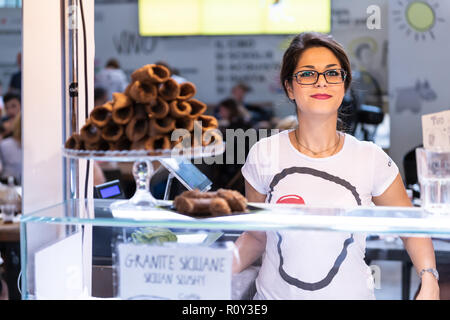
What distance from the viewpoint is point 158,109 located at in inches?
47.5

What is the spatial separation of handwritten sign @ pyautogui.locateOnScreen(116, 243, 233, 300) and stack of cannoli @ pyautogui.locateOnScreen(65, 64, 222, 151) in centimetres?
22

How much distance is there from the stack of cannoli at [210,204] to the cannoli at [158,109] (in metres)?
0.19

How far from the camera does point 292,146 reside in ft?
5.36

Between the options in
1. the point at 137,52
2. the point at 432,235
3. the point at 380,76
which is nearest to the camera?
the point at 432,235

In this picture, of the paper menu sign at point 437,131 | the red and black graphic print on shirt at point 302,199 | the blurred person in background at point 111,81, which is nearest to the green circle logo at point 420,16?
the blurred person in background at point 111,81

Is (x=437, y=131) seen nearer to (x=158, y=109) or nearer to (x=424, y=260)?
(x=424, y=260)

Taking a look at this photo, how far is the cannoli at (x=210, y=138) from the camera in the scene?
123 cm

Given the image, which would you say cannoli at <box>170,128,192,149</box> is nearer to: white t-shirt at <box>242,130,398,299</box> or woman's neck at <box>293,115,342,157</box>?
white t-shirt at <box>242,130,398,299</box>

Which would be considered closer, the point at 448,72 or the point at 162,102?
the point at 162,102

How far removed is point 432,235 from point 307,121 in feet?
2.01

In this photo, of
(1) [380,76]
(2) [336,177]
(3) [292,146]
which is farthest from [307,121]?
(1) [380,76]

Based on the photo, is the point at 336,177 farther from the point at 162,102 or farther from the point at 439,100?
the point at 439,100

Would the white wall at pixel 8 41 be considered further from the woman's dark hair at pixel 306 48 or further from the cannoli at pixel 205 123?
the cannoli at pixel 205 123
